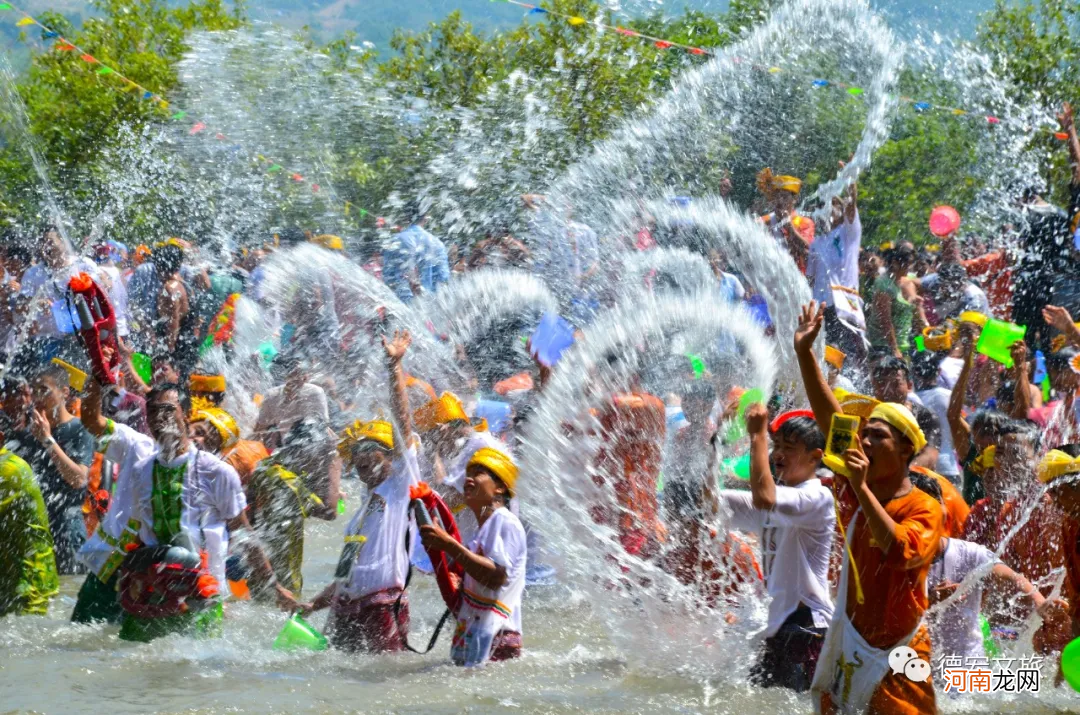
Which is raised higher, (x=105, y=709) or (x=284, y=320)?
(x=284, y=320)

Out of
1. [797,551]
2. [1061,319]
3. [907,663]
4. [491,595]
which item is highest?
[1061,319]

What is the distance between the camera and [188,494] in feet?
20.8

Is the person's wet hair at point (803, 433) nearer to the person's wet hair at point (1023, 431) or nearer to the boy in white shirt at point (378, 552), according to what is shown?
the boy in white shirt at point (378, 552)

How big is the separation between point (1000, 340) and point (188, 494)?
4100 mm

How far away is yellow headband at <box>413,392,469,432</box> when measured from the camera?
7.21 metres

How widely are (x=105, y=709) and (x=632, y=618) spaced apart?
216 cm

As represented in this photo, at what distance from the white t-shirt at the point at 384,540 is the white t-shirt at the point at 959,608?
211 centimetres

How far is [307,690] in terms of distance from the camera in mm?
5703

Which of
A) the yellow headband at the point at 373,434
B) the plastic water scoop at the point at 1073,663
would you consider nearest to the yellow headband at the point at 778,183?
the yellow headband at the point at 373,434

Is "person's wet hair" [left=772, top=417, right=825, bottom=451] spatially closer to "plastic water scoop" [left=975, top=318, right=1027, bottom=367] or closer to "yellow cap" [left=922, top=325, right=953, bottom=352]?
"plastic water scoop" [left=975, top=318, right=1027, bottom=367]

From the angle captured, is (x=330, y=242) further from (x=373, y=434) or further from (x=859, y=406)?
(x=859, y=406)

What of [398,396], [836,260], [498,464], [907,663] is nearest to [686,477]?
[498,464]

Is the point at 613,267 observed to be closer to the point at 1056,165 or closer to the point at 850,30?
the point at 850,30

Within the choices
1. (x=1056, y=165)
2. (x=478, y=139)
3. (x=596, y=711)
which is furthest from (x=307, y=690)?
(x=478, y=139)
